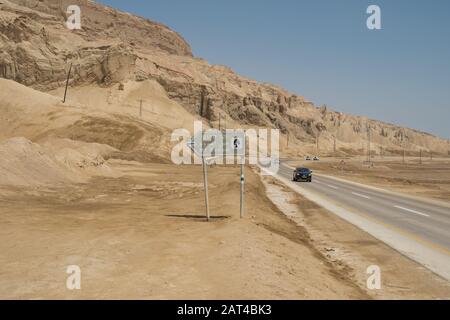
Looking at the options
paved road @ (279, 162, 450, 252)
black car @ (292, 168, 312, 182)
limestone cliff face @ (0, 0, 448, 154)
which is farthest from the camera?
limestone cliff face @ (0, 0, 448, 154)

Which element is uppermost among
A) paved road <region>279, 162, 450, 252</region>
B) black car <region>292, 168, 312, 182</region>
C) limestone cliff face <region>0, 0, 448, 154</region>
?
limestone cliff face <region>0, 0, 448, 154</region>

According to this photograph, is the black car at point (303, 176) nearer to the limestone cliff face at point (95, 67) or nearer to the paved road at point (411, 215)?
the paved road at point (411, 215)

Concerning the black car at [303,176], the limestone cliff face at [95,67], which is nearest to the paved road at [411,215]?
the black car at [303,176]

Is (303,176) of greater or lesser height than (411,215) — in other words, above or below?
above

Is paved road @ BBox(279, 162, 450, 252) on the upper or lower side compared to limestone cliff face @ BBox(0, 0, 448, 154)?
lower

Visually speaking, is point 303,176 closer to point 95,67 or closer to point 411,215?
point 411,215

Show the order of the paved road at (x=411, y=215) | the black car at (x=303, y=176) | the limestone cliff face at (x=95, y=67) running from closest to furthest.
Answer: the paved road at (x=411, y=215)
the black car at (x=303, y=176)
the limestone cliff face at (x=95, y=67)

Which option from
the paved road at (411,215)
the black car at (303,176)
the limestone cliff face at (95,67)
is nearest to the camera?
the paved road at (411,215)

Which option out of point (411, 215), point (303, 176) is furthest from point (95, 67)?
point (411, 215)

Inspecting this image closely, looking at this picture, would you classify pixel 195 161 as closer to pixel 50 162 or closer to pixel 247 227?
pixel 50 162

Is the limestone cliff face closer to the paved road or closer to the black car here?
the black car

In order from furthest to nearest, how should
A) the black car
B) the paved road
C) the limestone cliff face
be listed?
the limestone cliff face, the black car, the paved road

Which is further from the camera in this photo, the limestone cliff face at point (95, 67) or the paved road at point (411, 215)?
the limestone cliff face at point (95, 67)

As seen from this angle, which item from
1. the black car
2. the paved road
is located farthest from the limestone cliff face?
the paved road
